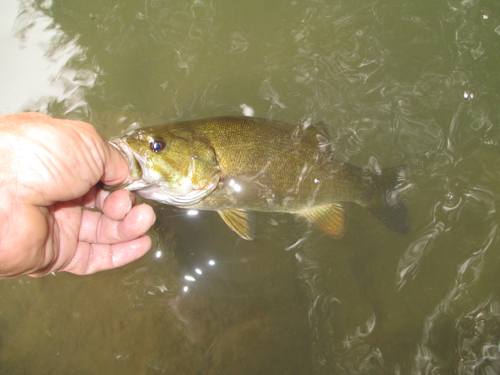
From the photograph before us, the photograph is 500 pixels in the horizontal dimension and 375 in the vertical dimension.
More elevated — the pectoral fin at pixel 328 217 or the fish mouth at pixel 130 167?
the fish mouth at pixel 130 167

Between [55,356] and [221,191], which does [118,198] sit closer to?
[221,191]

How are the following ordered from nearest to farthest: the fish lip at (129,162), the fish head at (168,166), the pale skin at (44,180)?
the pale skin at (44,180)
the fish lip at (129,162)
the fish head at (168,166)

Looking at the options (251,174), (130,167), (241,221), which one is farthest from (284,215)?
(130,167)

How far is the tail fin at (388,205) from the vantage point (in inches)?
137

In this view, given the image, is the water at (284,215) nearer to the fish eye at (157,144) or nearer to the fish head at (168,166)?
the fish head at (168,166)

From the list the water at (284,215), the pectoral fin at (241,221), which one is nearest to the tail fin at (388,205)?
the water at (284,215)

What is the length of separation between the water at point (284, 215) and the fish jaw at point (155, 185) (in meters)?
→ 0.89

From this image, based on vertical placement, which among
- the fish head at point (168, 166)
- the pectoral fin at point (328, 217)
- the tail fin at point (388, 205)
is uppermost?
the fish head at point (168, 166)

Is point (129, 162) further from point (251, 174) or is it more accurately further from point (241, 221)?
point (241, 221)

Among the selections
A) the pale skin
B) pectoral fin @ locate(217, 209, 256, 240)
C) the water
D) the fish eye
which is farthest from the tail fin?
the pale skin

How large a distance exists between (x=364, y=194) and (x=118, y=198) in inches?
95.4

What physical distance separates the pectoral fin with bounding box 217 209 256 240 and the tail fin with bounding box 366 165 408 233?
4.27ft

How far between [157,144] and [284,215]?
1773 mm

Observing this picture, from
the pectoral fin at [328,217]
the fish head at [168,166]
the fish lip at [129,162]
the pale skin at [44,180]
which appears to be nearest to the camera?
the pale skin at [44,180]
